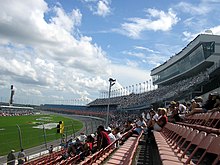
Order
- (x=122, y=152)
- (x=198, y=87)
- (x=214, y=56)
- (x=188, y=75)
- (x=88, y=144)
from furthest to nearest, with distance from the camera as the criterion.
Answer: (x=188, y=75)
(x=214, y=56)
(x=198, y=87)
(x=88, y=144)
(x=122, y=152)

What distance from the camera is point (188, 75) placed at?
5219cm

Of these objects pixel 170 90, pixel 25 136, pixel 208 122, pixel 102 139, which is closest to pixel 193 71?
pixel 170 90

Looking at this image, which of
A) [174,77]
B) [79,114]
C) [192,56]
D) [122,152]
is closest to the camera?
[122,152]

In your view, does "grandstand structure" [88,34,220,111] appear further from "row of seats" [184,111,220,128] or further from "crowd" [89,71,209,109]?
"row of seats" [184,111,220,128]

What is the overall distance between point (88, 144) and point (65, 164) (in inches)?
38.0

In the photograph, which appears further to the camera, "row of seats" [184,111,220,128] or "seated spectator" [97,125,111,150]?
"seated spectator" [97,125,111,150]

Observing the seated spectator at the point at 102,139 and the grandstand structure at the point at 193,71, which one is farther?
the grandstand structure at the point at 193,71

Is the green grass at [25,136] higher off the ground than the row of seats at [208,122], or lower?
lower

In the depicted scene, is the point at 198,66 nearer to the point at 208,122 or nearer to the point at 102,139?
the point at 208,122

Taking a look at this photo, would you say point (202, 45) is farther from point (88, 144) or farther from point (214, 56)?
point (88, 144)

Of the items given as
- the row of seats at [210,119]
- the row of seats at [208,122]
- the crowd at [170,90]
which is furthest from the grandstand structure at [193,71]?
the row of seats at [208,122]

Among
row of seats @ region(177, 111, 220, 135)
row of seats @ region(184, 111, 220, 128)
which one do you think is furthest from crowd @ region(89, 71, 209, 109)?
row of seats @ region(177, 111, 220, 135)

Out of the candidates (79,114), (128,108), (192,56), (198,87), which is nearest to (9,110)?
(79,114)

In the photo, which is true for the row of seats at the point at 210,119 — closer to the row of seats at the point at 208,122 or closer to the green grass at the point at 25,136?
the row of seats at the point at 208,122
